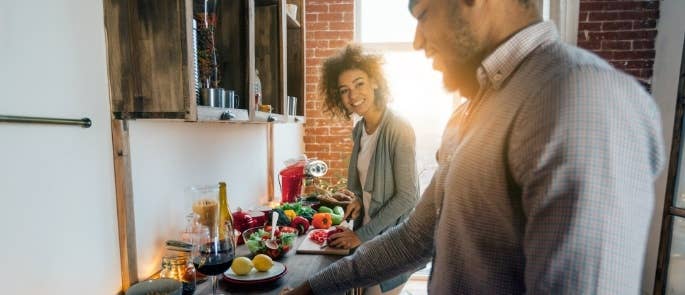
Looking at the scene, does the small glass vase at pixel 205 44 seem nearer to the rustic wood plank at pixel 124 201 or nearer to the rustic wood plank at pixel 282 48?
the rustic wood plank at pixel 124 201

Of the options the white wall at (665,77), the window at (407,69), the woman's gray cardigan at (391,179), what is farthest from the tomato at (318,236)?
the white wall at (665,77)

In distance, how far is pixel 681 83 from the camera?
2271 mm

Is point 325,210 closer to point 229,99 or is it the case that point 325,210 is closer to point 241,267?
point 241,267

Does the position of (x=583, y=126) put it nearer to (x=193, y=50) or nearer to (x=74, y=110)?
(x=193, y=50)

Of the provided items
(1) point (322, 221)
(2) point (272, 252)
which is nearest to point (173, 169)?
(2) point (272, 252)

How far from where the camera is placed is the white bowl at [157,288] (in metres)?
0.96

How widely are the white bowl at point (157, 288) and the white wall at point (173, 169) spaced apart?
333 mm

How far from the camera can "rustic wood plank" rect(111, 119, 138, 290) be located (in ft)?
3.72

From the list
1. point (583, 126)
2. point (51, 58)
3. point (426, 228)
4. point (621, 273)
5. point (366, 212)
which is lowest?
point (366, 212)

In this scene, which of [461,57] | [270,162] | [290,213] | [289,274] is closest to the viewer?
[461,57]

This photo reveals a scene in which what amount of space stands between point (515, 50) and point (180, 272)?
114 centimetres

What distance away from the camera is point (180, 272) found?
1.16 m

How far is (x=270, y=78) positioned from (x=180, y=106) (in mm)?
906

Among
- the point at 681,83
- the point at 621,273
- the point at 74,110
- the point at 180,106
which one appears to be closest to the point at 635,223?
the point at 621,273
